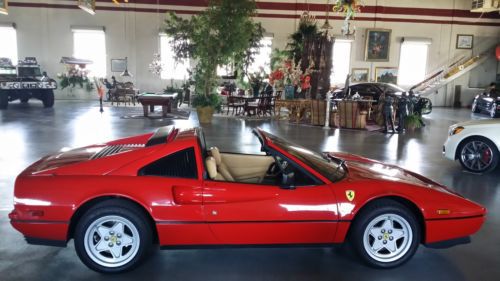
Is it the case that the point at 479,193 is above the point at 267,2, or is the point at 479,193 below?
below

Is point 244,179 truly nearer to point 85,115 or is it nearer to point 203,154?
point 203,154

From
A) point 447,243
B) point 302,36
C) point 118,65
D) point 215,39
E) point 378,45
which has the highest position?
point 378,45

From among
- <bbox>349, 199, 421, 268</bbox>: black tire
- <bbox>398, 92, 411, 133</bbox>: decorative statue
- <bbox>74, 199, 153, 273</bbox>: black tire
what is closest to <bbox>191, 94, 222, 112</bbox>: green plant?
<bbox>398, 92, 411, 133</bbox>: decorative statue

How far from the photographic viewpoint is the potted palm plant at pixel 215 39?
12641mm

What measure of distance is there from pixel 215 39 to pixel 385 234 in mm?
10481

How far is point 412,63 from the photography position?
23.3 metres

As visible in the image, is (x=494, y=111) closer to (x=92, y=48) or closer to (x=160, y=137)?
(x=160, y=137)

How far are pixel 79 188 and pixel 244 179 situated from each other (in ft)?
4.66

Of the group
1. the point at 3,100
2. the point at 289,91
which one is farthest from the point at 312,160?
the point at 3,100

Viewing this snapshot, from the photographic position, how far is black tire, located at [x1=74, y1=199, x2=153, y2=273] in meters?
3.09

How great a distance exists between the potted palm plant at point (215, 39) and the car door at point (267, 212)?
402 inches

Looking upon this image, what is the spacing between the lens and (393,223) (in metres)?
3.37

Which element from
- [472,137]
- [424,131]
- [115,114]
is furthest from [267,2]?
[472,137]

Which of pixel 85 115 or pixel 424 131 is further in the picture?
pixel 85 115
